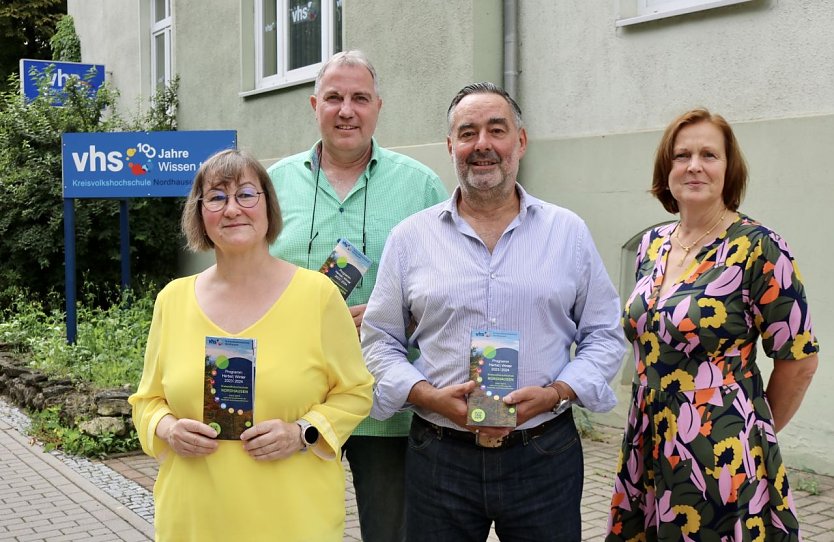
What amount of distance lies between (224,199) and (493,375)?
0.90 meters

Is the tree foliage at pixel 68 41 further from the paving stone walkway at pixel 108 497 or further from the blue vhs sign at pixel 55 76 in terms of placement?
the paving stone walkway at pixel 108 497

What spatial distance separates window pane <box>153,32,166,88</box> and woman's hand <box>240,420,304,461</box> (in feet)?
43.1

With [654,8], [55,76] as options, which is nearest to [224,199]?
[654,8]

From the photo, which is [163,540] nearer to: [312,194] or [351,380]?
[351,380]

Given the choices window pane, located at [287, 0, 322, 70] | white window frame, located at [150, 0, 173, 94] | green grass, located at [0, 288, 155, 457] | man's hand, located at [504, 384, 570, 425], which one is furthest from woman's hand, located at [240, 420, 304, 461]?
white window frame, located at [150, 0, 173, 94]

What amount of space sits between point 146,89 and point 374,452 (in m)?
12.9

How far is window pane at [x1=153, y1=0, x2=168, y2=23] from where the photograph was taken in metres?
14.6

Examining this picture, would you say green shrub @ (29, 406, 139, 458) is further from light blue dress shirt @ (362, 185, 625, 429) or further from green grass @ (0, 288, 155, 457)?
light blue dress shirt @ (362, 185, 625, 429)

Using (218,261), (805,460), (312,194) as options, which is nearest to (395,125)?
(805,460)

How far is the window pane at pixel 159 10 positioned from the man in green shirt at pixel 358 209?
12.5 m

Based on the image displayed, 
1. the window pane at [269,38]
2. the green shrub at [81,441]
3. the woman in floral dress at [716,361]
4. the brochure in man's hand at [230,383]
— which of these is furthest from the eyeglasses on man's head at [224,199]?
the window pane at [269,38]

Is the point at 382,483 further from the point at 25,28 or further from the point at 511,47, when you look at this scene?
the point at 25,28

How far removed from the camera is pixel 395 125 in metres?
8.38

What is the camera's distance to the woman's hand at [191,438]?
7.96 ft
